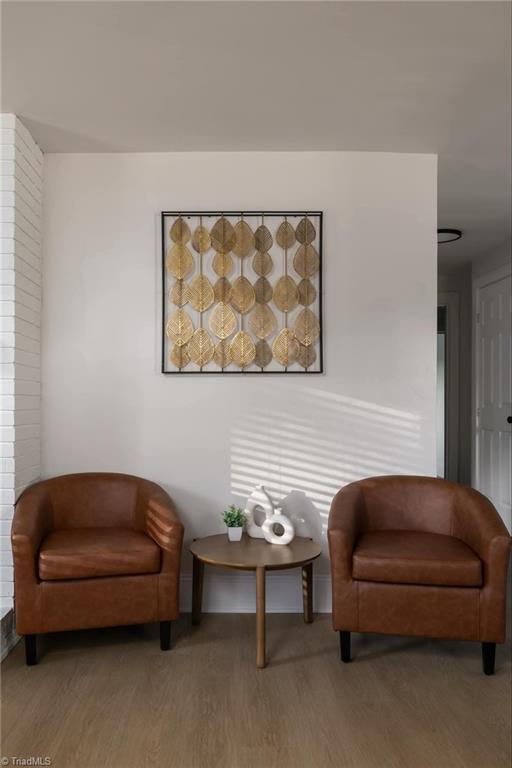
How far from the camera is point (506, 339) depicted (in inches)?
221

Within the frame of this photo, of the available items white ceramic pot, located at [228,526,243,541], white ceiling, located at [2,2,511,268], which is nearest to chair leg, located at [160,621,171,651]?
white ceramic pot, located at [228,526,243,541]

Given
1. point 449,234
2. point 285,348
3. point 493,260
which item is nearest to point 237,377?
point 285,348

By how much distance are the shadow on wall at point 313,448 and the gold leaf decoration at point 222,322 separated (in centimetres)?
38

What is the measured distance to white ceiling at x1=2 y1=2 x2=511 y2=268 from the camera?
231 centimetres

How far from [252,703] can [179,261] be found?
217cm

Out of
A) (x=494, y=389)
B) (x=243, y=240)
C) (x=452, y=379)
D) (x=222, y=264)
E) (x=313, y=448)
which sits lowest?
(x=313, y=448)

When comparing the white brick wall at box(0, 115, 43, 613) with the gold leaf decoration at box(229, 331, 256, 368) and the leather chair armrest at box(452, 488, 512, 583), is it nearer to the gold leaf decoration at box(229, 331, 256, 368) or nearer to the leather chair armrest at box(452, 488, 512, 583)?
the gold leaf decoration at box(229, 331, 256, 368)

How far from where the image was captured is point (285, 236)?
3.54 m

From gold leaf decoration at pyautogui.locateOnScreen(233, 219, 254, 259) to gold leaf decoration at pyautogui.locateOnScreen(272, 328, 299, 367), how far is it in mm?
474

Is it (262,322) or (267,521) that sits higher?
(262,322)

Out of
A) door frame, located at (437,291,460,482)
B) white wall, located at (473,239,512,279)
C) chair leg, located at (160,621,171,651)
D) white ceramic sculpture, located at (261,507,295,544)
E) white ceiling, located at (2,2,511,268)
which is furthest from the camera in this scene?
door frame, located at (437,291,460,482)

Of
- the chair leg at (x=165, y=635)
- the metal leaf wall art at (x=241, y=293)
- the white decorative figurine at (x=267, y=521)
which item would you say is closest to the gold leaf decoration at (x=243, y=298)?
the metal leaf wall art at (x=241, y=293)

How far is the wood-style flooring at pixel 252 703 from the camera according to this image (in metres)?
2.11

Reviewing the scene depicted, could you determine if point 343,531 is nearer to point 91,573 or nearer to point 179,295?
point 91,573
